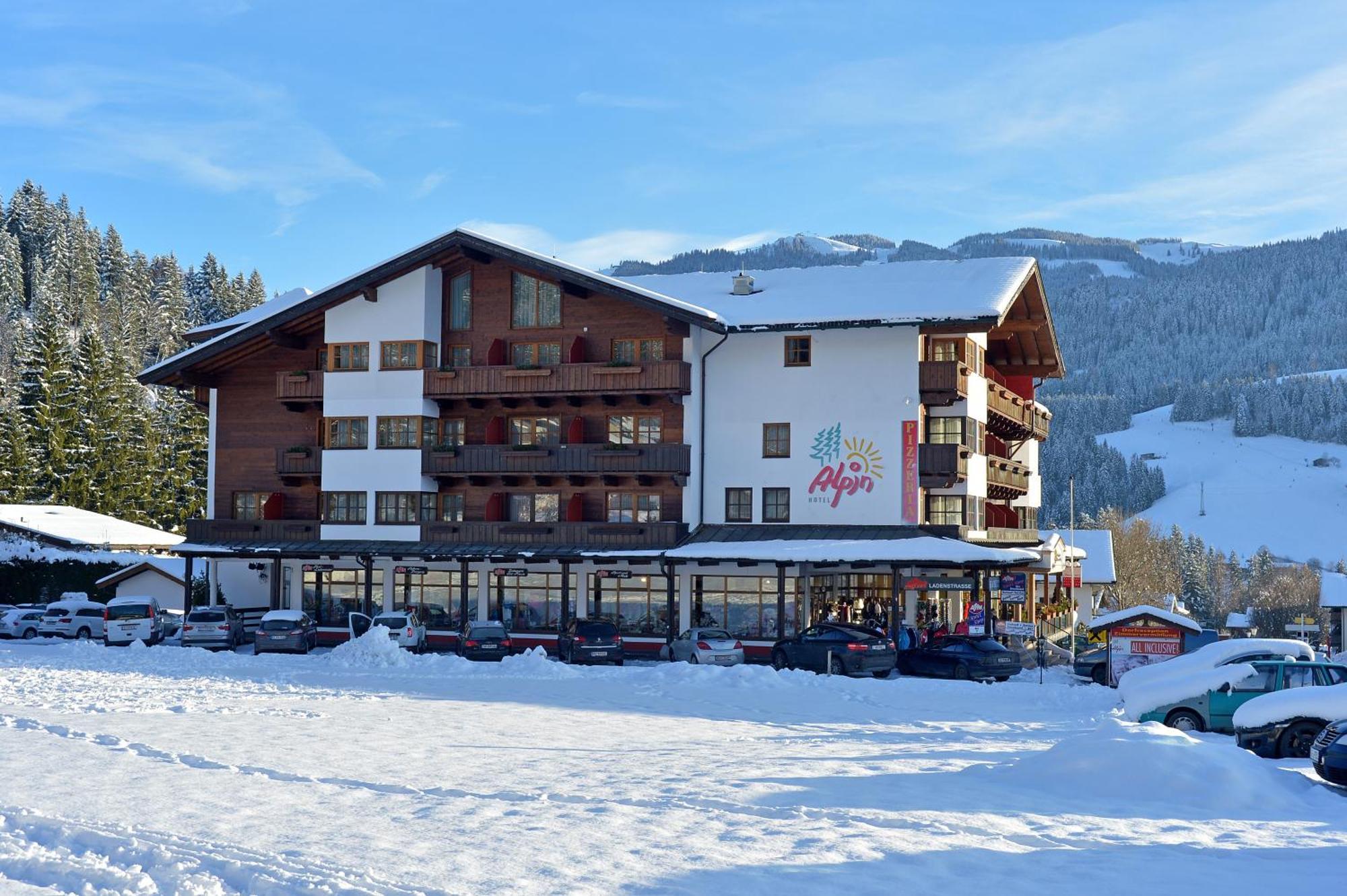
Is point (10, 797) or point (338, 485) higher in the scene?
point (338, 485)

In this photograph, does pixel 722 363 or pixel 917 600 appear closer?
pixel 722 363

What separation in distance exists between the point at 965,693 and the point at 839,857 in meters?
19.9

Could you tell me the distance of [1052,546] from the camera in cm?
5712

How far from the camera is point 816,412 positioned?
149 ft

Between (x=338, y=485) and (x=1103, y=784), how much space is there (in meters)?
38.2

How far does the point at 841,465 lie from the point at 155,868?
3504cm

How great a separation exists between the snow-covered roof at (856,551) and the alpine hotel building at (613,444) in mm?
158

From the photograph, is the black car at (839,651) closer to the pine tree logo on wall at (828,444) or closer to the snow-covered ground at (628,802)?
the pine tree logo on wall at (828,444)

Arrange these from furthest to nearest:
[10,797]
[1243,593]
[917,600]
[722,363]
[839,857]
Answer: [1243,593] → [917,600] → [722,363] → [10,797] → [839,857]

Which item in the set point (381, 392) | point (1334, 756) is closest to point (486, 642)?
point (381, 392)

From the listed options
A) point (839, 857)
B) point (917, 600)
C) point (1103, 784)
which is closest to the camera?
point (839, 857)

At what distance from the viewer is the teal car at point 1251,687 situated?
24.1m

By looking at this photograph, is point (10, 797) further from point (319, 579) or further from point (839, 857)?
point (319, 579)

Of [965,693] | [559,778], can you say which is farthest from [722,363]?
[559,778]
